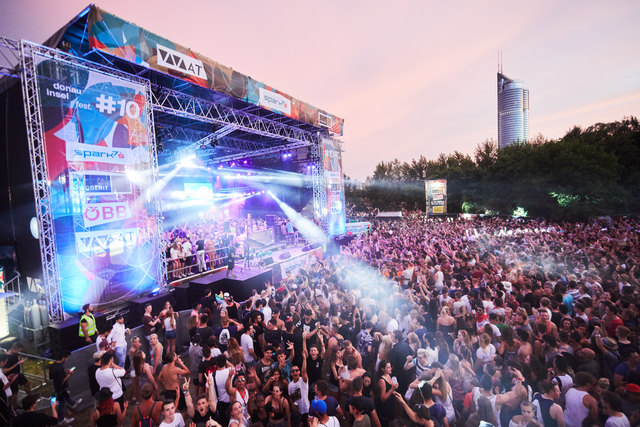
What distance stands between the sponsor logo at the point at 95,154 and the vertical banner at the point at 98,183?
0.02 m

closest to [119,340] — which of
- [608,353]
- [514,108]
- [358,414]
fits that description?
[358,414]

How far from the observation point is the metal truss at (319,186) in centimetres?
1720

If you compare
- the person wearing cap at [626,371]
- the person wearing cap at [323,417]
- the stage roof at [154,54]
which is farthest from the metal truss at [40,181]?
the person wearing cap at [626,371]

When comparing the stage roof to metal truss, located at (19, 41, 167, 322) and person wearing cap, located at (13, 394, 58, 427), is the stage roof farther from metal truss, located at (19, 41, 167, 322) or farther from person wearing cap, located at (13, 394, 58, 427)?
person wearing cap, located at (13, 394, 58, 427)

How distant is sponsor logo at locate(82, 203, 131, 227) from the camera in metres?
7.11

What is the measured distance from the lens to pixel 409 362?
159 inches

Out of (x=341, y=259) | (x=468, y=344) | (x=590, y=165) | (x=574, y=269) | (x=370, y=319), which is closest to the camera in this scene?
(x=468, y=344)

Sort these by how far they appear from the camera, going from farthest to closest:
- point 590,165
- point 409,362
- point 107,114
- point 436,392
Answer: point 590,165 < point 107,114 < point 409,362 < point 436,392

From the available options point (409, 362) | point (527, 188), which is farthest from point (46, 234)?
point (527, 188)

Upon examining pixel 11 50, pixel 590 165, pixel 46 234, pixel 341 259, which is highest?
pixel 11 50

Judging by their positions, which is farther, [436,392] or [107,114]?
[107,114]

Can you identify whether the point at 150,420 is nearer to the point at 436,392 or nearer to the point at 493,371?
→ the point at 436,392

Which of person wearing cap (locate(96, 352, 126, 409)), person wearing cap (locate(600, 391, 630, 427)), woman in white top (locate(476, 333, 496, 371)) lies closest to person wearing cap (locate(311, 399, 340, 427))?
woman in white top (locate(476, 333, 496, 371))

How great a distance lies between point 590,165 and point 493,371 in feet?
90.1
